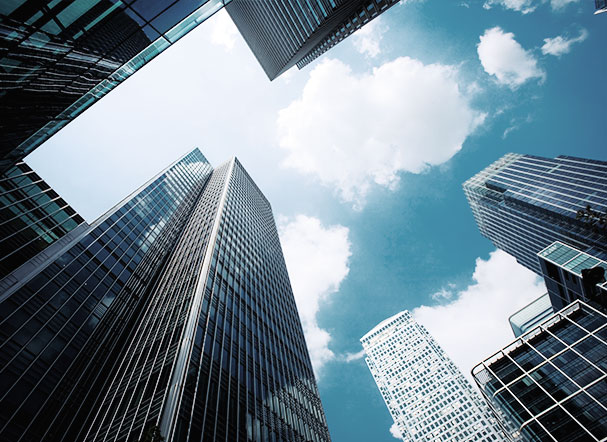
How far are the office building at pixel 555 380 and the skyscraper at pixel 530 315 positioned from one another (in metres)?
36.1

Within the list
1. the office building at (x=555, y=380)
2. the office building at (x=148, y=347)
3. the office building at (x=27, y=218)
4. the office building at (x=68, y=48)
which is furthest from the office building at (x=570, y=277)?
the office building at (x=27, y=218)

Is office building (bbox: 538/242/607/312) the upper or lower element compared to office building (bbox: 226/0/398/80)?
lower

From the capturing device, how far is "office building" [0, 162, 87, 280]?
2566 cm

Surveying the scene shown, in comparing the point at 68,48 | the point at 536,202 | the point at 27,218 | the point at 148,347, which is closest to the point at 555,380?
the point at 148,347

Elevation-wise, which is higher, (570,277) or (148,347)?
(148,347)

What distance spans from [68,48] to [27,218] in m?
24.0

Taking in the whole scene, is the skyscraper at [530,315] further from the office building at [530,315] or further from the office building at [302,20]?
the office building at [302,20]

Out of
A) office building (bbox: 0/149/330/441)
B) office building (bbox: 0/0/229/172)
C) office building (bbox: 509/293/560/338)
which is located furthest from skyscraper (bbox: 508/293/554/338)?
office building (bbox: 0/0/229/172)

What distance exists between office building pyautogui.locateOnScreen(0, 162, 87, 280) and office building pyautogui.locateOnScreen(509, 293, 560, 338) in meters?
96.9

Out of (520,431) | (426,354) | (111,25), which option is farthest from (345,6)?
(426,354)

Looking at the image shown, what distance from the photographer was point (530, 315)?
7762 centimetres

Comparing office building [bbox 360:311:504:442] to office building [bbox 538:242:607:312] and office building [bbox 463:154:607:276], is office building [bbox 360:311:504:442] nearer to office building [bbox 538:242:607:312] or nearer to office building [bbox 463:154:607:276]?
office building [bbox 463:154:607:276]

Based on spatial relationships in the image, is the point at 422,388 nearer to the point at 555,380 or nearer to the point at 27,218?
the point at 555,380

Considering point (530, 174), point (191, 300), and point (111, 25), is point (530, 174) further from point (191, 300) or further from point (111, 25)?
point (111, 25)
